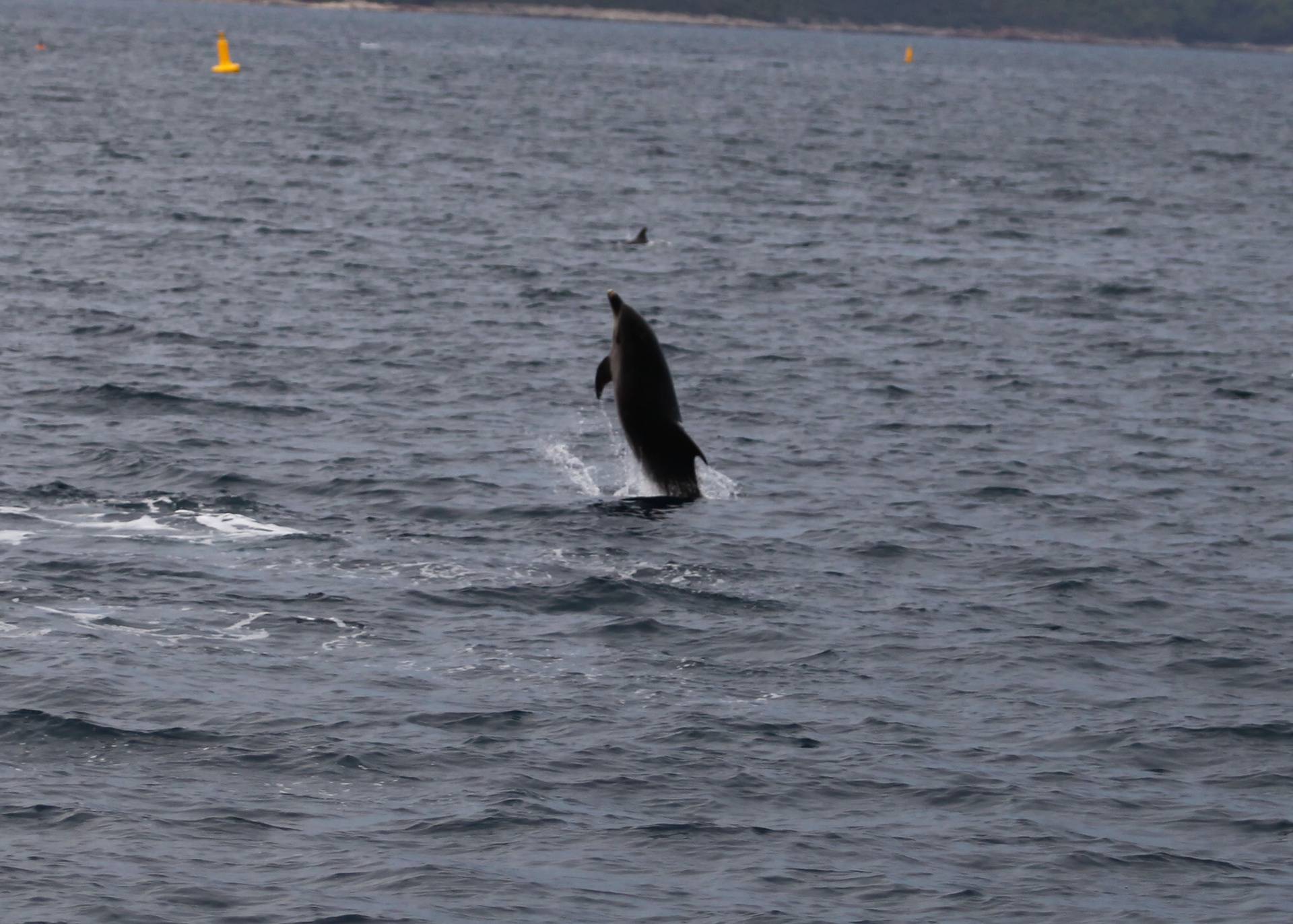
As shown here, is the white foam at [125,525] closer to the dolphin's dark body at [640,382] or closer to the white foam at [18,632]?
the white foam at [18,632]

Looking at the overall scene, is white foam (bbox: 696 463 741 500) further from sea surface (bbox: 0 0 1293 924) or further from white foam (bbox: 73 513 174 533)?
white foam (bbox: 73 513 174 533)

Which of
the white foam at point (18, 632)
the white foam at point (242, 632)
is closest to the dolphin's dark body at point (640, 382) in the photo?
the white foam at point (242, 632)

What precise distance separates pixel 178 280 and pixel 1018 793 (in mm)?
29296

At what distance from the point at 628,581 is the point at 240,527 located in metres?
5.15

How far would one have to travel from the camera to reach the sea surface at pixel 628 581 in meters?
15.6

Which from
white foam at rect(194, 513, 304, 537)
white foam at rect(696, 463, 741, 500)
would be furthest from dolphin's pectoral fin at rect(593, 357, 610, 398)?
white foam at rect(194, 513, 304, 537)

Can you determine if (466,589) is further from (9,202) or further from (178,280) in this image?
(9,202)

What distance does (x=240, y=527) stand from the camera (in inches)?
945

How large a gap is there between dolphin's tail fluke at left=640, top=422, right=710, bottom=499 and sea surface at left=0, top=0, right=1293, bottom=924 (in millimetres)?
281

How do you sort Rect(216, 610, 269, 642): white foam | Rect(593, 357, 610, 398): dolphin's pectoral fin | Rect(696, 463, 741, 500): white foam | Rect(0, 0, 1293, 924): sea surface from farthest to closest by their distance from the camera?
Rect(696, 463, 741, 500): white foam, Rect(593, 357, 610, 398): dolphin's pectoral fin, Rect(216, 610, 269, 642): white foam, Rect(0, 0, 1293, 924): sea surface

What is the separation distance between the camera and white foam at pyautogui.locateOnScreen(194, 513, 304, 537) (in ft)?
77.9

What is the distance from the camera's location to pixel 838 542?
80.5 ft

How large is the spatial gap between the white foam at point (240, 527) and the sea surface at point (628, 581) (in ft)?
0.74

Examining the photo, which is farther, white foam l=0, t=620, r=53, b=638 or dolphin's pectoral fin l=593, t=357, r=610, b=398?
dolphin's pectoral fin l=593, t=357, r=610, b=398
